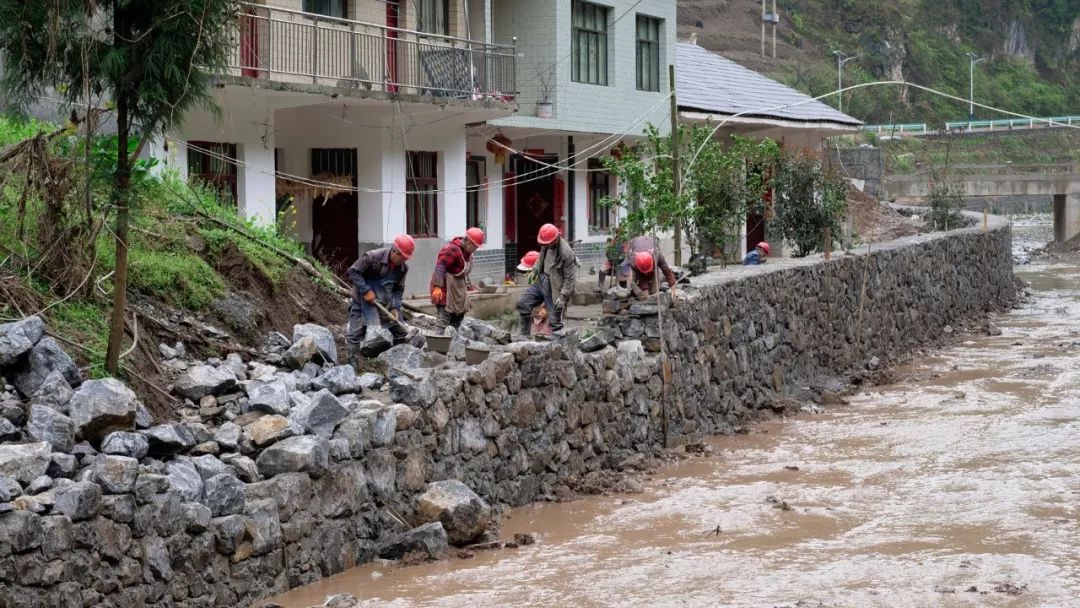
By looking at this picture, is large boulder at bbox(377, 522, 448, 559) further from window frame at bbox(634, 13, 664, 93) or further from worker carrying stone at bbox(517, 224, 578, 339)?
window frame at bbox(634, 13, 664, 93)

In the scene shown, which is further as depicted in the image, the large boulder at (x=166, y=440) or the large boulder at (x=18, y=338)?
the large boulder at (x=18, y=338)

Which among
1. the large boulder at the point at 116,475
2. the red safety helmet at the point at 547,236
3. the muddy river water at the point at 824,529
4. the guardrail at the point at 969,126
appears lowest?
the muddy river water at the point at 824,529

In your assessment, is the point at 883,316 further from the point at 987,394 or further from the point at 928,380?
the point at 987,394

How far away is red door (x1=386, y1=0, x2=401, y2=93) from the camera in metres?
21.5

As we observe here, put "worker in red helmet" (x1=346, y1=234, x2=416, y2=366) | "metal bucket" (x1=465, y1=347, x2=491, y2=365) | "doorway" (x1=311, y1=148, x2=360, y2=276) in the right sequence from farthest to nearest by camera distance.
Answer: "doorway" (x1=311, y1=148, x2=360, y2=276) < "worker in red helmet" (x1=346, y1=234, x2=416, y2=366) < "metal bucket" (x1=465, y1=347, x2=491, y2=365)

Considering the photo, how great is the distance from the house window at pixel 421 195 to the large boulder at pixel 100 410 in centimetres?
1421

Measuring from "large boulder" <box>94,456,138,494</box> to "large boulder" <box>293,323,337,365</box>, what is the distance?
3.87m

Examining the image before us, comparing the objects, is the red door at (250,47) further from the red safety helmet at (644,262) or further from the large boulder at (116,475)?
the large boulder at (116,475)

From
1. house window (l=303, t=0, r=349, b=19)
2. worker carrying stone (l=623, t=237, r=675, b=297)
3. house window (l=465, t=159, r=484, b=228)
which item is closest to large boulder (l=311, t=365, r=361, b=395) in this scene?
worker carrying stone (l=623, t=237, r=675, b=297)

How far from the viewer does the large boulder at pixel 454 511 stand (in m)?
10.2

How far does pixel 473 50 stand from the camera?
75.1ft

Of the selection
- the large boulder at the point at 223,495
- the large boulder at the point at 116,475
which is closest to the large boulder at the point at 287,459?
the large boulder at the point at 223,495

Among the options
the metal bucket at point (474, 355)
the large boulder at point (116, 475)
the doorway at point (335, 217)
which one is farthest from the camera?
the doorway at point (335, 217)

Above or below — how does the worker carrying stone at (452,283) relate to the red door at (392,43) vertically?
below
